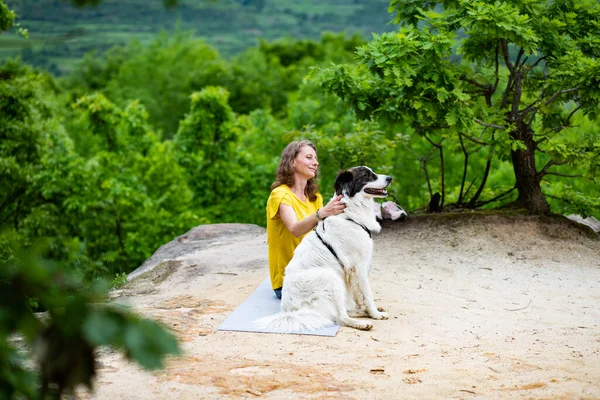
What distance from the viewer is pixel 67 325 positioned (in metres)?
1.46

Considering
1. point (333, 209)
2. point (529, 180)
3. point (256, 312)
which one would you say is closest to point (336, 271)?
point (333, 209)

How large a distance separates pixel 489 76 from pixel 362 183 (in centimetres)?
484

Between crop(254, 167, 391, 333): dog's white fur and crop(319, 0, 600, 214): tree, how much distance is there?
101 inches

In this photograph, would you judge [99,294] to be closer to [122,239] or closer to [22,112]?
[22,112]

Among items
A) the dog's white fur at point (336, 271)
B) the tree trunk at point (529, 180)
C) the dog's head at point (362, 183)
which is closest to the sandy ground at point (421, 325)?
the dog's white fur at point (336, 271)

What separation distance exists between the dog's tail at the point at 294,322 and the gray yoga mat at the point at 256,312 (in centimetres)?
5

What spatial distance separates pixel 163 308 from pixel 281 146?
59.6 feet

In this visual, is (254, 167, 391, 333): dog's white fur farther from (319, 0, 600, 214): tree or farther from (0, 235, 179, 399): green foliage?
(0, 235, 179, 399): green foliage

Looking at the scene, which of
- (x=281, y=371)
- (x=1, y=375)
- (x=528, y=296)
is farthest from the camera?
(x=528, y=296)

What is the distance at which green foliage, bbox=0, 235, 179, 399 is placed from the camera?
1435mm

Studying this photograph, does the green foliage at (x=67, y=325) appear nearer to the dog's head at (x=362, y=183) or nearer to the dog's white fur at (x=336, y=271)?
the dog's white fur at (x=336, y=271)

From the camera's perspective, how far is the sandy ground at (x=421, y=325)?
4.41 m

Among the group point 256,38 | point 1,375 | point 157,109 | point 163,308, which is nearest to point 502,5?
point 163,308

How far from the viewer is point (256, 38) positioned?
6531 cm
